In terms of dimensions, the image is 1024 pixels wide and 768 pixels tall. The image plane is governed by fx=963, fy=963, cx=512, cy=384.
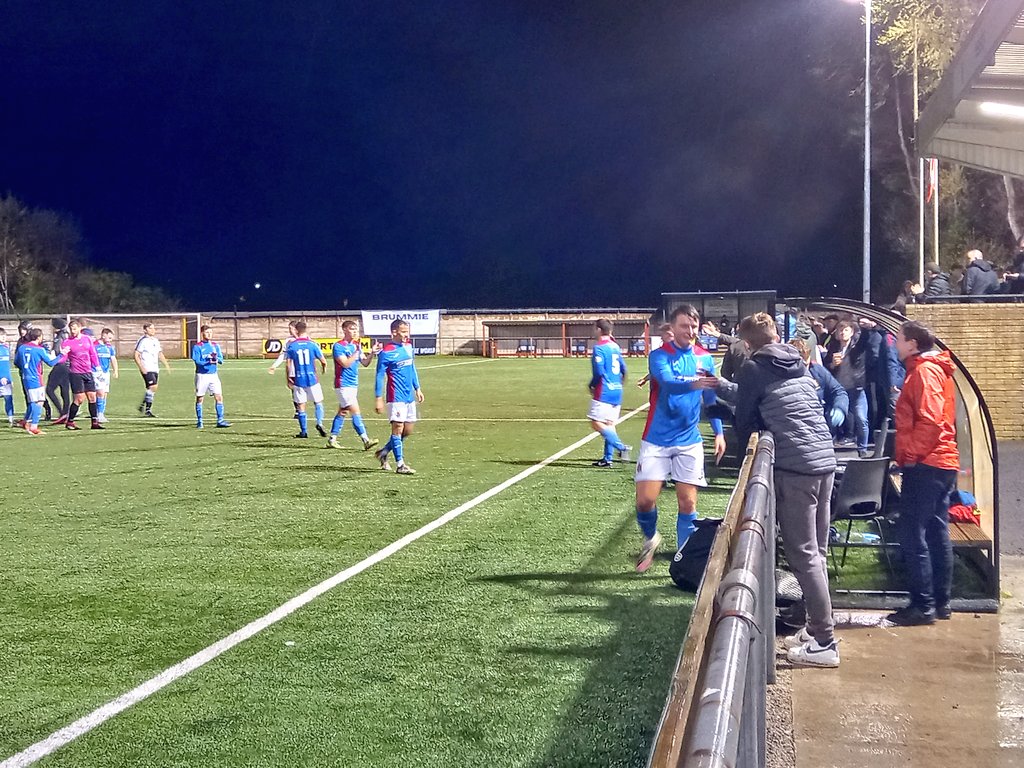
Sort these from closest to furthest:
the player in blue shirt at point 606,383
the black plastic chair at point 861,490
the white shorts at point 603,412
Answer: the black plastic chair at point 861,490 < the player in blue shirt at point 606,383 < the white shorts at point 603,412

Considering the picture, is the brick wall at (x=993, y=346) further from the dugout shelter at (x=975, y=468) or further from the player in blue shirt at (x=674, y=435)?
the player in blue shirt at (x=674, y=435)

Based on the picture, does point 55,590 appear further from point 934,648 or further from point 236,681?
point 934,648

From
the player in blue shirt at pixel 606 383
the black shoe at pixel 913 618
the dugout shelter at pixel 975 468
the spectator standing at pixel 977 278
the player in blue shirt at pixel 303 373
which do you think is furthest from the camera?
the player in blue shirt at pixel 303 373

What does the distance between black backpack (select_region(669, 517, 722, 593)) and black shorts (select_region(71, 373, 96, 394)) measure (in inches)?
615

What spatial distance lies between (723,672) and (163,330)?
59370 mm

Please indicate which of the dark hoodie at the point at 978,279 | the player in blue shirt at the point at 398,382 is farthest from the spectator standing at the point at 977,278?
the player in blue shirt at the point at 398,382

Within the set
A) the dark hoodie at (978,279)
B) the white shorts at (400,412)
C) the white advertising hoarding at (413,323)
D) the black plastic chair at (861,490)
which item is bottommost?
the black plastic chair at (861,490)

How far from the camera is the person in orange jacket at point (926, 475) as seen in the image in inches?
246

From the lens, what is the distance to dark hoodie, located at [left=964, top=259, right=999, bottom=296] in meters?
15.5

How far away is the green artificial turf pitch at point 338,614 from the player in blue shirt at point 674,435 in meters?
0.47

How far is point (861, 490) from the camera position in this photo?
6.90m

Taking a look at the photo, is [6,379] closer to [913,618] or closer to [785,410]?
[785,410]

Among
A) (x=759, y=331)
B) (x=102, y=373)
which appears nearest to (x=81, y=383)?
(x=102, y=373)

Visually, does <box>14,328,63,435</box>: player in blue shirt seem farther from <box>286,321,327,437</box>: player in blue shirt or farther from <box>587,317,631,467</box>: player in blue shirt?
<box>587,317,631,467</box>: player in blue shirt
